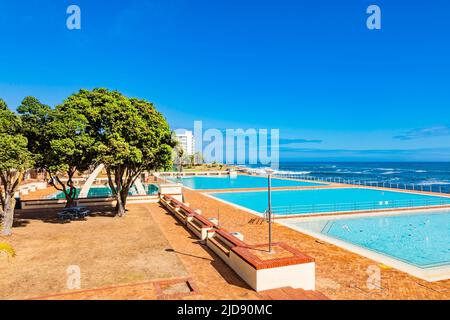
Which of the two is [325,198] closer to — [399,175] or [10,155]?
[10,155]

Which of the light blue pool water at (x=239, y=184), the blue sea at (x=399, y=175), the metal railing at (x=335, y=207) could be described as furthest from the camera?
the blue sea at (x=399, y=175)

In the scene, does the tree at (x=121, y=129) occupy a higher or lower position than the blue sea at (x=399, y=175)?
higher

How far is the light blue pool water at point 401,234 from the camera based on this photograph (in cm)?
1468

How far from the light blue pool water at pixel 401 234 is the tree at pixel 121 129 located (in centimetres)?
1044

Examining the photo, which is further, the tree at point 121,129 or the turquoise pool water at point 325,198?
the turquoise pool water at point 325,198

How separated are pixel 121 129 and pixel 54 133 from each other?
351 centimetres

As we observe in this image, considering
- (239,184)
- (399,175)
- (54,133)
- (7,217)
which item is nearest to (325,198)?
(239,184)

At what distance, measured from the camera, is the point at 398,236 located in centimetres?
1791

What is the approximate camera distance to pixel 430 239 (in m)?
17.4

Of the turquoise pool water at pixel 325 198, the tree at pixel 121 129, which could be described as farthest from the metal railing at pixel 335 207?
the tree at pixel 121 129

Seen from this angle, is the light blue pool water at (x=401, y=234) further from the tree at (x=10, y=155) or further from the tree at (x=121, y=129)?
the tree at (x=10, y=155)

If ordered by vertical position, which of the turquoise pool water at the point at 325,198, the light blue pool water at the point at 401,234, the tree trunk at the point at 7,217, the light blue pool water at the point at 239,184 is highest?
the tree trunk at the point at 7,217
